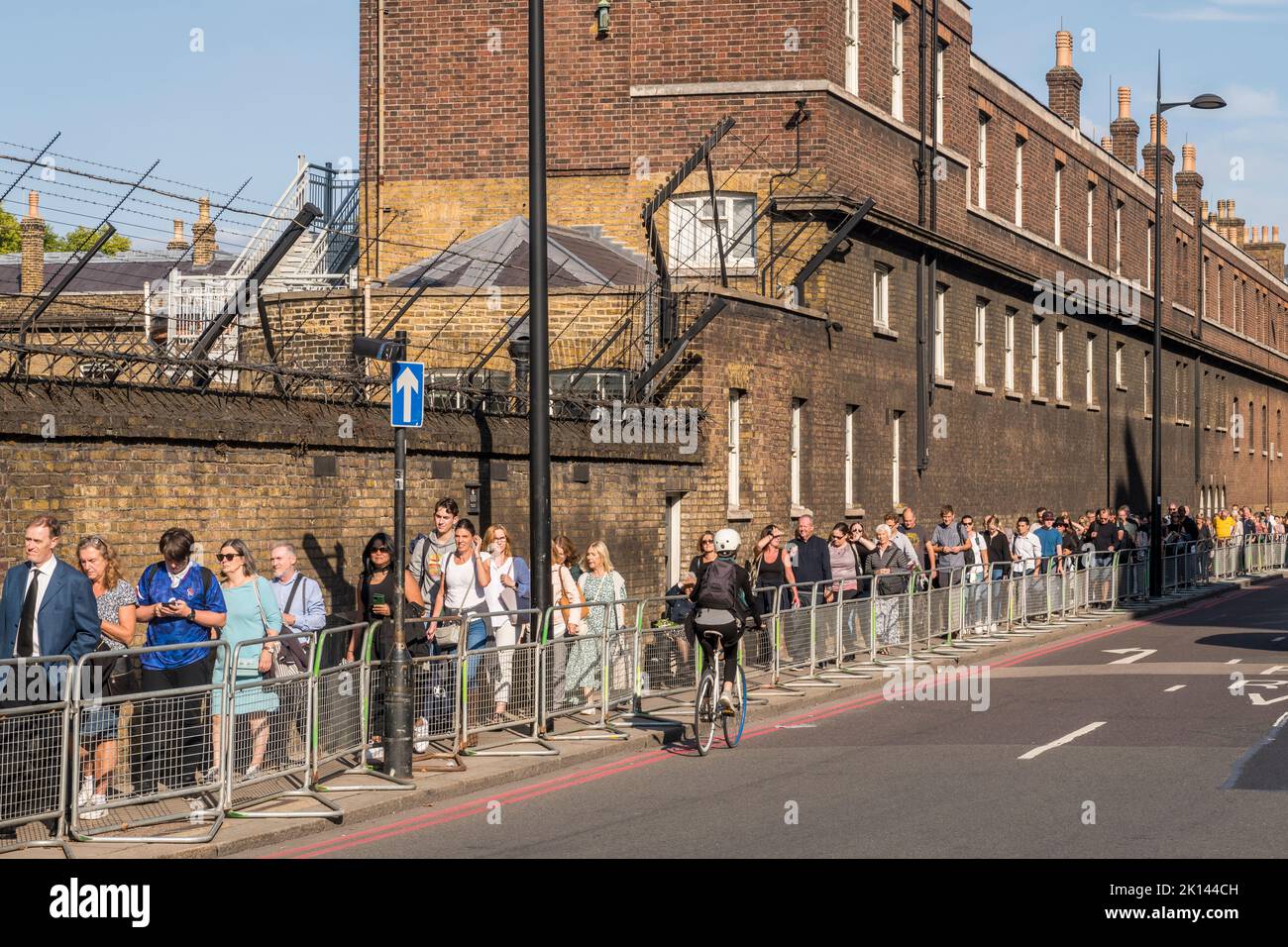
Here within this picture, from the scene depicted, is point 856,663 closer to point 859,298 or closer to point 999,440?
point 859,298

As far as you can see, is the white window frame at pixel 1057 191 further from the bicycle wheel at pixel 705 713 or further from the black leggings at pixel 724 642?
the bicycle wheel at pixel 705 713

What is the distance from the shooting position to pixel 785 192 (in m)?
28.9

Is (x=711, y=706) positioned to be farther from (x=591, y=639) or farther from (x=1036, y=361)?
(x=1036, y=361)

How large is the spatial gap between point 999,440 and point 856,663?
18.4 metres

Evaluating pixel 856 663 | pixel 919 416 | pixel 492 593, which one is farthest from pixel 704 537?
pixel 919 416

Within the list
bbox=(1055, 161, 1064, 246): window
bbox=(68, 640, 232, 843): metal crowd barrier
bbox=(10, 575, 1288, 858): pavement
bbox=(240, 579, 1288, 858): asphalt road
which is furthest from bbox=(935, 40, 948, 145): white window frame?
bbox=(68, 640, 232, 843): metal crowd barrier

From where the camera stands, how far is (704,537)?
54.8 ft

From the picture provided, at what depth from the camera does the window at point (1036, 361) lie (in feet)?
136

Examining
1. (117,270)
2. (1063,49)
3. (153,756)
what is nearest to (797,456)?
(153,756)

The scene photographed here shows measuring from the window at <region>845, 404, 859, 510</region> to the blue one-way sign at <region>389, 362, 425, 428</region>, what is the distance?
60.8ft

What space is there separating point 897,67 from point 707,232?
633 cm

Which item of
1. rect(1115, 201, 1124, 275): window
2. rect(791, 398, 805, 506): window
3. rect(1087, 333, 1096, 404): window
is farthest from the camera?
rect(1115, 201, 1124, 275): window

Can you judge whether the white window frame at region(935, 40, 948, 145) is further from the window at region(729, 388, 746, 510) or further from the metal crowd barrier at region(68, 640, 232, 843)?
the metal crowd barrier at region(68, 640, 232, 843)

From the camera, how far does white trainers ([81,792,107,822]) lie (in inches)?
394
